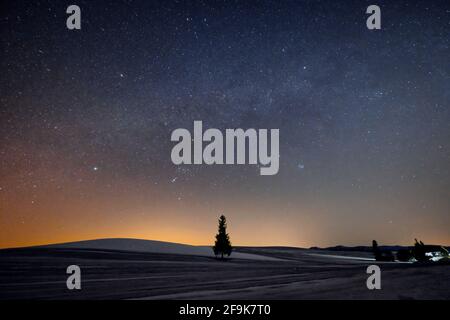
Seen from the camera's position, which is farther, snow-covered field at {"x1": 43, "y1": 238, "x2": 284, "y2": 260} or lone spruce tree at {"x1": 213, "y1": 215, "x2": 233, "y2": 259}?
snow-covered field at {"x1": 43, "y1": 238, "x2": 284, "y2": 260}

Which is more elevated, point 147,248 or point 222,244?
point 222,244

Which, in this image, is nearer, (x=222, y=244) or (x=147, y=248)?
(x=222, y=244)

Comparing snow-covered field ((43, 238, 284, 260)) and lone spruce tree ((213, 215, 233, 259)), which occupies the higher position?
lone spruce tree ((213, 215, 233, 259))

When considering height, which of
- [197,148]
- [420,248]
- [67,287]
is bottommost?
[420,248]

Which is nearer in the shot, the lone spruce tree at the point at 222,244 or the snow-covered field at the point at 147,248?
the lone spruce tree at the point at 222,244

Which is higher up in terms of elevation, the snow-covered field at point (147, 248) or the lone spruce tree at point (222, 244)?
the lone spruce tree at point (222, 244)
